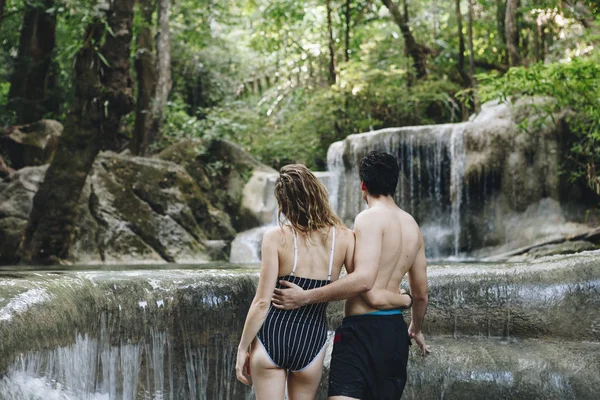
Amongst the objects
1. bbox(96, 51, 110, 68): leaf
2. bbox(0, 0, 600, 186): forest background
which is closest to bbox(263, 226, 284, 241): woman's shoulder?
bbox(96, 51, 110, 68): leaf

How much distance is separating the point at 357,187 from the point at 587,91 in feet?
17.4

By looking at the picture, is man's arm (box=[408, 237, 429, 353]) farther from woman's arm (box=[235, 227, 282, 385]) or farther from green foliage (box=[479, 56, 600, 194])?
green foliage (box=[479, 56, 600, 194])

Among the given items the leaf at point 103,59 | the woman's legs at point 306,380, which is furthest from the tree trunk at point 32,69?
the woman's legs at point 306,380

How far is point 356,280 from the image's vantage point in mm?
3707

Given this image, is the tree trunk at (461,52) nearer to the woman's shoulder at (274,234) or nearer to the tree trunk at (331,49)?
the tree trunk at (331,49)

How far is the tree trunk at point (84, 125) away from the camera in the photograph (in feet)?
33.7

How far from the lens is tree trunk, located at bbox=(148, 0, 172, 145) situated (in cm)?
1748

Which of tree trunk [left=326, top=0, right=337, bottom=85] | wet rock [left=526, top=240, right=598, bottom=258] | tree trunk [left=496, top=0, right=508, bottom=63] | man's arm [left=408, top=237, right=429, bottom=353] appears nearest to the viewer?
man's arm [left=408, top=237, right=429, bottom=353]

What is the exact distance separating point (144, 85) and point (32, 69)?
10.3ft

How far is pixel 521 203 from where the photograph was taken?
1310 centimetres

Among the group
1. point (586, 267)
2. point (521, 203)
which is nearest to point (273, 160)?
point (521, 203)

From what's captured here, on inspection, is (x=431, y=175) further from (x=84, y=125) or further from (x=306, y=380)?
(x=306, y=380)

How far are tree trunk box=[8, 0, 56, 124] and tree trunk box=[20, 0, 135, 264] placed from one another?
8.45 meters

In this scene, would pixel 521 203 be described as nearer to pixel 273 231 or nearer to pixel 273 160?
pixel 273 160
